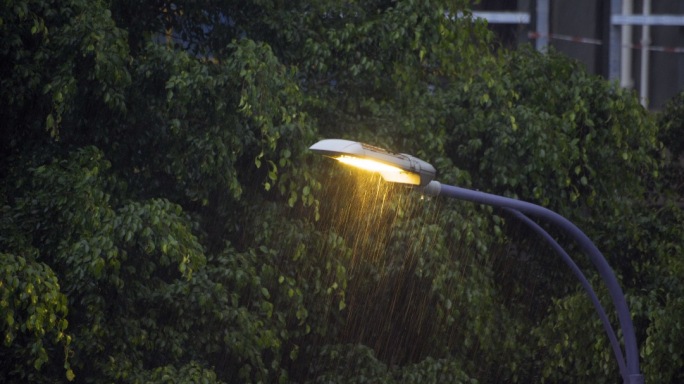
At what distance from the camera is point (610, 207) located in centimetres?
1562

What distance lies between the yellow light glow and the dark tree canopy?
A: 321 centimetres

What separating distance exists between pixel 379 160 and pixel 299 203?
5633 millimetres

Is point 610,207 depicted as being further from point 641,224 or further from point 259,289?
point 259,289

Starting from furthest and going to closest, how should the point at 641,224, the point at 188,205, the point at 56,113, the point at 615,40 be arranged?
the point at 615,40 < the point at 641,224 < the point at 188,205 < the point at 56,113

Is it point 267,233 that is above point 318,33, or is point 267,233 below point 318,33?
below

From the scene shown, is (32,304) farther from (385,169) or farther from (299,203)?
(299,203)

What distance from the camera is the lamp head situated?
27.5 ft

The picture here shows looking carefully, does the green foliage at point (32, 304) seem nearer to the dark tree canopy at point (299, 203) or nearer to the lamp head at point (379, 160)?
the dark tree canopy at point (299, 203)

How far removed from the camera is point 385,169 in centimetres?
870

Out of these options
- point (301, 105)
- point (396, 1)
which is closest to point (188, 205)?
point (301, 105)

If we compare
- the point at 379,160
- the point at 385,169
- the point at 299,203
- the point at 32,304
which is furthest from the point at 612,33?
the point at 379,160

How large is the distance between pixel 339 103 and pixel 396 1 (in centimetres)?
133

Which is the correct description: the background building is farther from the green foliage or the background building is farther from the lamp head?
the lamp head

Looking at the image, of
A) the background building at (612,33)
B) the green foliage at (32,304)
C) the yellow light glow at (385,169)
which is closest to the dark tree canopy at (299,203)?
the green foliage at (32,304)
